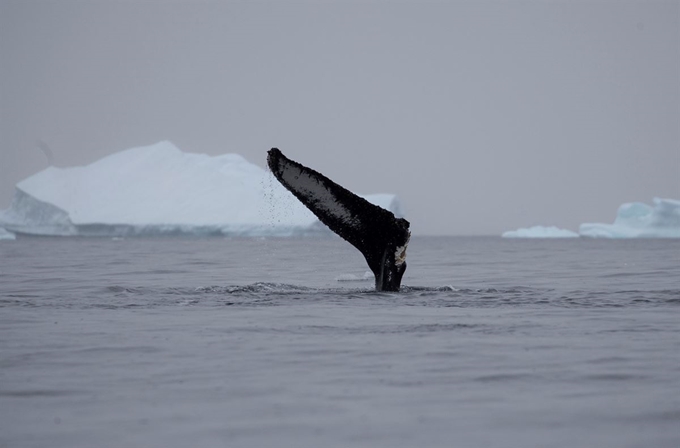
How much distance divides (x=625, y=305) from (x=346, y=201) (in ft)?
13.9

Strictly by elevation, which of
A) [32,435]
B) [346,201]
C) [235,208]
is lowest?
[32,435]

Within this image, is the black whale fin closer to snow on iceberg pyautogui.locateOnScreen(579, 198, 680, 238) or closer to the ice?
the ice

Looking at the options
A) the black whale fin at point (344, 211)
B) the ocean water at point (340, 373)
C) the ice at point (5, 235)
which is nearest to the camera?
the ocean water at point (340, 373)

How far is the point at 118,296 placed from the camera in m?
14.3

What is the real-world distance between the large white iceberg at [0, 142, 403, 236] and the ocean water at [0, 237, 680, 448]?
7382 centimetres

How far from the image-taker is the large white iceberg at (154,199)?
88562 mm

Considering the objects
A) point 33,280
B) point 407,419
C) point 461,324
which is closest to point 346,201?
point 461,324

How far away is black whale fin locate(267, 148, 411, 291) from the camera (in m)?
12.3

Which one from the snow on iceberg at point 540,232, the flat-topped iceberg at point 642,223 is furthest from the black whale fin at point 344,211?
the snow on iceberg at point 540,232

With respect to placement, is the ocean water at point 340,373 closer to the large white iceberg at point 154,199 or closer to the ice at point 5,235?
the ice at point 5,235

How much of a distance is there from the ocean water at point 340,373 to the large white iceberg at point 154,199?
73.8 m

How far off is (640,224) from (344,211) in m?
90.7

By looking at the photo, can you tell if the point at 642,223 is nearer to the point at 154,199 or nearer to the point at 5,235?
the point at 154,199

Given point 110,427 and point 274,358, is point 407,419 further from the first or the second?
point 274,358
